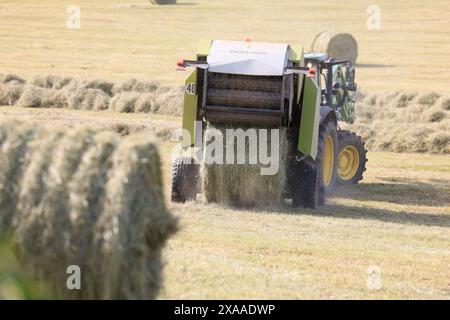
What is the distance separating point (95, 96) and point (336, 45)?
1244 centimetres

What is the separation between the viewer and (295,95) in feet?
44.7

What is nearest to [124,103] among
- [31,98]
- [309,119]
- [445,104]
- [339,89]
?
[31,98]

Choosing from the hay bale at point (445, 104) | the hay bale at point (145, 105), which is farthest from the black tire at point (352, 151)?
the hay bale at point (145, 105)

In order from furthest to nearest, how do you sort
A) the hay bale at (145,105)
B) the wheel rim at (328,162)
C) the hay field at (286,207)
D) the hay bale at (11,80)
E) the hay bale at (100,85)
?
the hay bale at (100,85)
the hay bale at (11,80)
the hay bale at (145,105)
the wheel rim at (328,162)
the hay field at (286,207)

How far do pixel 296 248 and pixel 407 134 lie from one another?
10360 millimetres

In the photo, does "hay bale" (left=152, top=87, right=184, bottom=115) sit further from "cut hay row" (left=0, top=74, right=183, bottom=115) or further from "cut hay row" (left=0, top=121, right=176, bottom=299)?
"cut hay row" (left=0, top=121, right=176, bottom=299)

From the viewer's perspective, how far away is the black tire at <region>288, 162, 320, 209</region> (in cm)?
1386

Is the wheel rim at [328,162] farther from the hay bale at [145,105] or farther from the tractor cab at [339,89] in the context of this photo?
the hay bale at [145,105]

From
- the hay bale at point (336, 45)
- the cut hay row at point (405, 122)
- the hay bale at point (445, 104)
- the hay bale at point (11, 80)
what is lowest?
the cut hay row at point (405, 122)

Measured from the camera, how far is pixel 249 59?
43.0 feet

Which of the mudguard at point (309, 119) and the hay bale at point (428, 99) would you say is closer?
the mudguard at point (309, 119)

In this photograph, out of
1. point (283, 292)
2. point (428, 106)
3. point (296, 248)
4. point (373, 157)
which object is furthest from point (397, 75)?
point (283, 292)

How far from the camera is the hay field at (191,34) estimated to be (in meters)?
33.8

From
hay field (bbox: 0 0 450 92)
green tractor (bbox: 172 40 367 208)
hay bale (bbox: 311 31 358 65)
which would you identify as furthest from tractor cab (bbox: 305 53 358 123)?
hay bale (bbox: 311 31 358 65)
